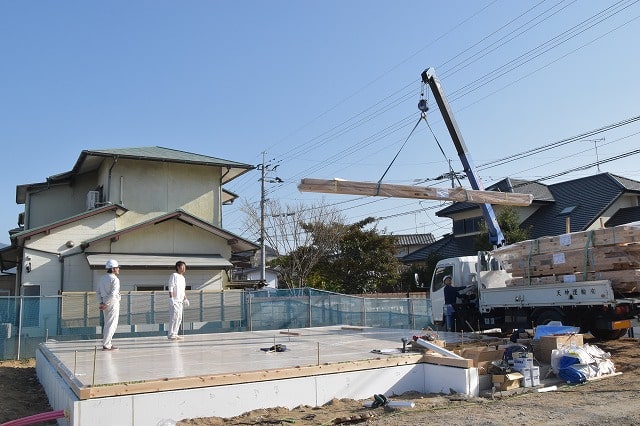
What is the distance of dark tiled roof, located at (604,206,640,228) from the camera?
26.6m

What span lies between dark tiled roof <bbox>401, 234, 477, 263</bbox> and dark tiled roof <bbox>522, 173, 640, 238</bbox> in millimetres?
3327

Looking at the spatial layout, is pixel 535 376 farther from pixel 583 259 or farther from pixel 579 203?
pixel 579 203

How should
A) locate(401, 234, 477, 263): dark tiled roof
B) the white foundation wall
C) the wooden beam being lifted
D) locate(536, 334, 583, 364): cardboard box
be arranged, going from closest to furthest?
the white foundation wall, locate(536, 334, 583, 364): cardboard box, the wooden beam being lifted, locate(401, 234, 477, 263): dark tiled roof

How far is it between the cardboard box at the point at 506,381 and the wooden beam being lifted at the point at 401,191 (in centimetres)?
440

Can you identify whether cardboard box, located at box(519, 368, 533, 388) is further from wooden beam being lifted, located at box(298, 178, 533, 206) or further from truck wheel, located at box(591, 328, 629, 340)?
truck wheel, located at box(591, 328, 629, 340)

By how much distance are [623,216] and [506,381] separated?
22.3 meters

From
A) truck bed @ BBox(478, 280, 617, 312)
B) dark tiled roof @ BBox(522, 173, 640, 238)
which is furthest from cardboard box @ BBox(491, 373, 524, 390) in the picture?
dark tiled roof @ BBox(522, 173, 640, 238)

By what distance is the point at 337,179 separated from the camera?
35.7 ft

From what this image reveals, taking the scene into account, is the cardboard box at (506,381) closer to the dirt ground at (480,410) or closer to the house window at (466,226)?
the dirt ground at (480,410)

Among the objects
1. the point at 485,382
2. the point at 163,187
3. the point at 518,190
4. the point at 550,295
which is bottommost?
the point at 485,382

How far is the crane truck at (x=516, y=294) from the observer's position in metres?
12.2

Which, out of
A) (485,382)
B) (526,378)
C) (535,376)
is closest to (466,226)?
(535,376)

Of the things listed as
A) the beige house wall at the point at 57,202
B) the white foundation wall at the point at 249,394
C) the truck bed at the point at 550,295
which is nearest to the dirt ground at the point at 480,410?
the white foundation wall at the point at 249,394

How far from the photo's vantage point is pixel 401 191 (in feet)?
38.7
